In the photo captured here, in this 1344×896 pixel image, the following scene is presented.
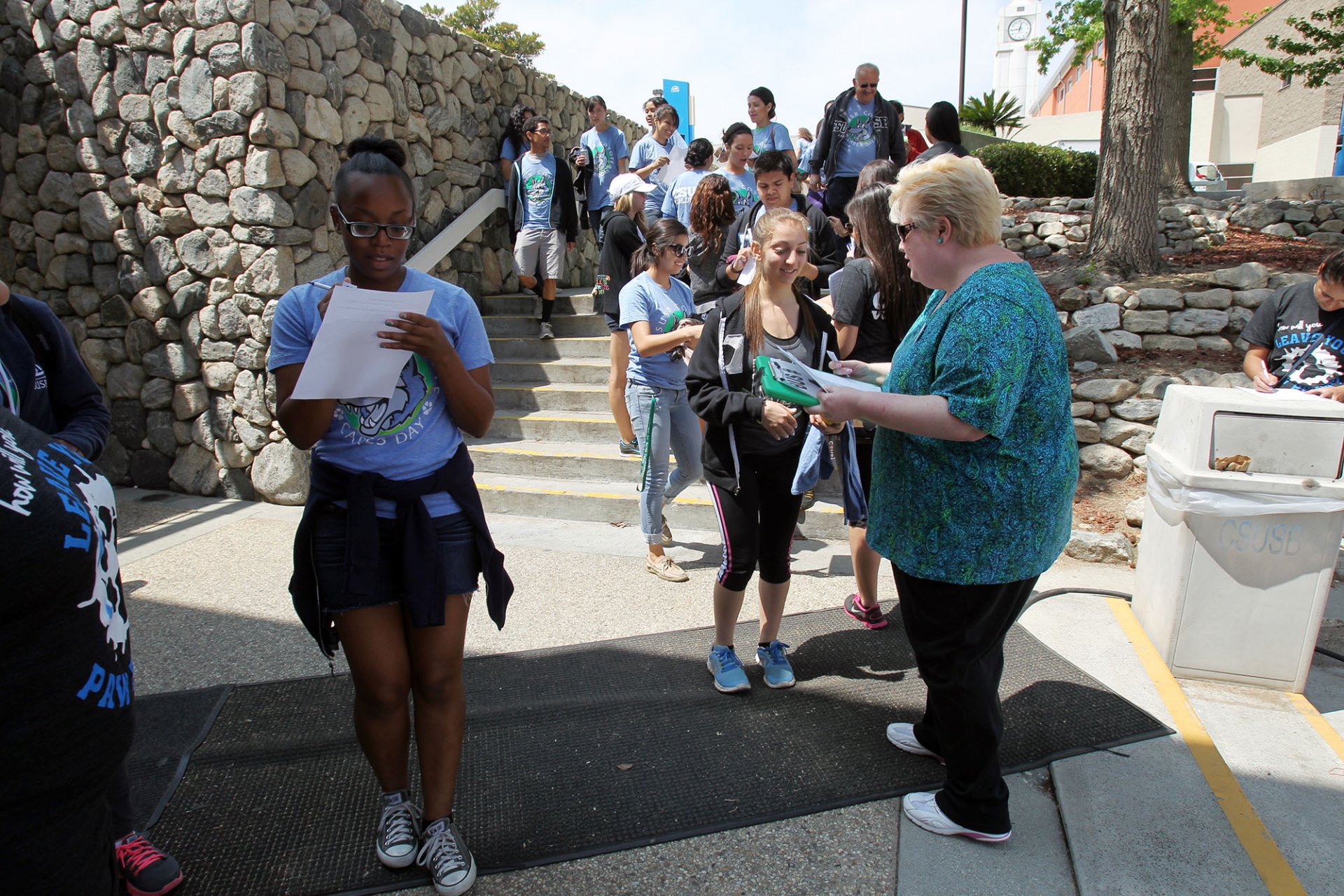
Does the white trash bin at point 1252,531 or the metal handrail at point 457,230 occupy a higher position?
the metal handrail at point 457,230

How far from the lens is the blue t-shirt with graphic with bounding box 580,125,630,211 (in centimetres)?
845

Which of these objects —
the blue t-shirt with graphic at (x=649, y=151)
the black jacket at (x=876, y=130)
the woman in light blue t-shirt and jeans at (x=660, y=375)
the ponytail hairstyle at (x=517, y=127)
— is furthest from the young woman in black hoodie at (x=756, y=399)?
the ponytail hairstyle at (x=517, y=127)

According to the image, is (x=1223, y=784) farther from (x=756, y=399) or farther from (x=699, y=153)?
(x=699, y=153)

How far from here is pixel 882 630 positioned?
371 cm

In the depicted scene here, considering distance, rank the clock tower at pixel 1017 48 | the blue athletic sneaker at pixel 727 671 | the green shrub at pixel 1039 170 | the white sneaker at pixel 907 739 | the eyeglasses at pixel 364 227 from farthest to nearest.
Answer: the clock tower at pixel 1017 48
the green shrub at pixel 1039 170
the blue athletic sneaker at pixel 727 671
the white sneaker at pixel 907 739
the eyeglasses at pixel 364 227

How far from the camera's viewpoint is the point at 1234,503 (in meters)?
2.96

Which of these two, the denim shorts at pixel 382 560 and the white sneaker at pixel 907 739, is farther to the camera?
the white sneaker at pixel 907 739

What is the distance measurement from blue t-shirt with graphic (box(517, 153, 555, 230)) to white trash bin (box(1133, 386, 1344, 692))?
576 centimetres

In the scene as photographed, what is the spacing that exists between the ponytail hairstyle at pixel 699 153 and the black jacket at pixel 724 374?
361 cm

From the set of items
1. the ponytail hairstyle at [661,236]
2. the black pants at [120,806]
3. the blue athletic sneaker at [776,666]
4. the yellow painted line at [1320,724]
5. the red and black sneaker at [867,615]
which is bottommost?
Answer: the yellow painted line at [1320,724]

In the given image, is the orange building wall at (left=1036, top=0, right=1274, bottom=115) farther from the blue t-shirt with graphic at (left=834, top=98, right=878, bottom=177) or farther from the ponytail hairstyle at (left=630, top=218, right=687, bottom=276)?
the ponytail hairstyle at (left=630, top=218, right=687, bottom=276)

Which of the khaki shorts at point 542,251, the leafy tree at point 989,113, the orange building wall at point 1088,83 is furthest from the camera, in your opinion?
the orange building wall at point 1088,83

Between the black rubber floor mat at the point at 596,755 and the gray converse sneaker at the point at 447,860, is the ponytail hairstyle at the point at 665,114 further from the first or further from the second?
the gray converse sneaker at the point at 447,860

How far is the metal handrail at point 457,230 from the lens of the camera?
7.10m
